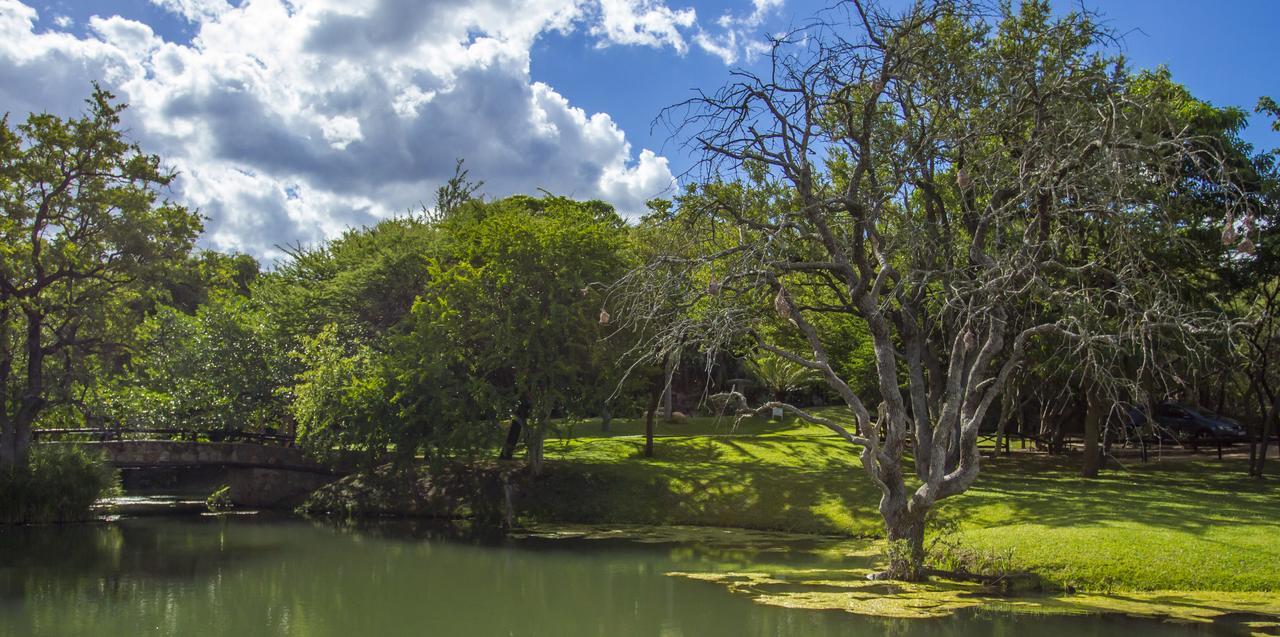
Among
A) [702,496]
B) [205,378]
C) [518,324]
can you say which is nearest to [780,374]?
[702,496]

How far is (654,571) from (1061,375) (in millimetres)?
18900

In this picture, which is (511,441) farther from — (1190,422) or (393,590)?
(1190,422)

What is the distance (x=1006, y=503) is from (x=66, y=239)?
31.3 m

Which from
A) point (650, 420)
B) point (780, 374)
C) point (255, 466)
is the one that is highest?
point (780, 374)

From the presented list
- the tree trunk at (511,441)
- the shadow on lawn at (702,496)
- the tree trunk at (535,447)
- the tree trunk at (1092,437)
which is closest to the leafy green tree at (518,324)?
the tree trunk at (535,447)

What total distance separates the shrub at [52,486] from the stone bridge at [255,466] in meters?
3.80

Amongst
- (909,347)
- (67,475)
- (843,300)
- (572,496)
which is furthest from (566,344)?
(67,475)

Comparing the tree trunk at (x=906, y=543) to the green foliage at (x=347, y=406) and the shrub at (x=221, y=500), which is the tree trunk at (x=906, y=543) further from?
the shrub at (x=221, y=500)

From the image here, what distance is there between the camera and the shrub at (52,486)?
3105 cm

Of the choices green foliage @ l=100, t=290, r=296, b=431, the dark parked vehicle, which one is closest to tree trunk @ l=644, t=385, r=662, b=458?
green foliage @ l=100, t=290, r=296, b=431

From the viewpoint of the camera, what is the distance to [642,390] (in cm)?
3584

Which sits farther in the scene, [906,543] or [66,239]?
[66,239]

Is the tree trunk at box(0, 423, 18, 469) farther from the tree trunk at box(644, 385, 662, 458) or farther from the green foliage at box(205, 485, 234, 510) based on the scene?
the tree trunk at box(644, 385, 662, 458)

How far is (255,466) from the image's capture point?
38.4 meters
